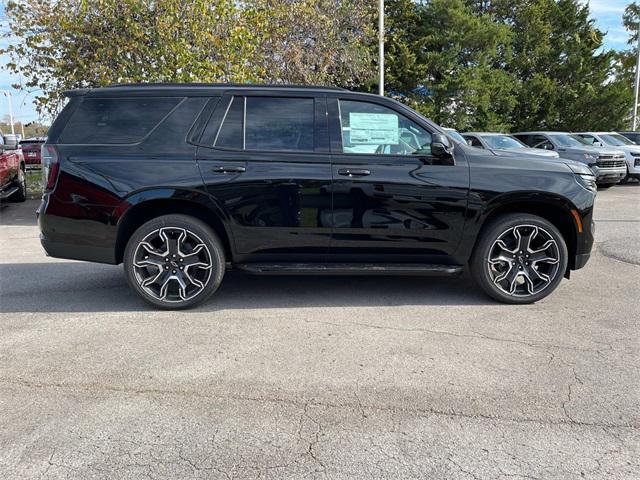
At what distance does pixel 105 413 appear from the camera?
2.94 metres

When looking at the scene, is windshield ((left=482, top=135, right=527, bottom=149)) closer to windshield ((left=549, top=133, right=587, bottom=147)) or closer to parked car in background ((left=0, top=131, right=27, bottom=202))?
windshield ((left=549, top=133, right=587, bottom=147))

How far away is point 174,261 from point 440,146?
2.61 metres

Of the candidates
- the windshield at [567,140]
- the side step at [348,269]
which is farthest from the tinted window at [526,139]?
the side step at [348,269]

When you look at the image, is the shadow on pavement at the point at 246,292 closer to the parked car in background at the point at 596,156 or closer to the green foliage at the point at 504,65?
the parked car in background at the point at 596,156

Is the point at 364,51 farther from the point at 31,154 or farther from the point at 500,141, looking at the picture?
the point at 31,154

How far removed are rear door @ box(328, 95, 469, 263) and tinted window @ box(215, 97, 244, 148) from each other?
83 centimetres

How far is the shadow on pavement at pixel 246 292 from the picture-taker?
15.9 feet

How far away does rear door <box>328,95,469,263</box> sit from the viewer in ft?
15.0

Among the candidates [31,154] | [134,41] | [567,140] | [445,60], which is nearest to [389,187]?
[134,41]

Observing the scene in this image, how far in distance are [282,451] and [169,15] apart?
379 inches

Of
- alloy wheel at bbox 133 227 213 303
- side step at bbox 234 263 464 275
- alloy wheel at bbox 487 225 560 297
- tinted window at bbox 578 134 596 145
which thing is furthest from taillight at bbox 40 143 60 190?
tinted window at bbox 578 134 596 145

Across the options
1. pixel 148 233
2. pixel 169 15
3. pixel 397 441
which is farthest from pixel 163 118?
pixel 169 15

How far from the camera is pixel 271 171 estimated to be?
454 cm

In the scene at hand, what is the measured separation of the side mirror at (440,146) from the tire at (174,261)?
2129 mm
